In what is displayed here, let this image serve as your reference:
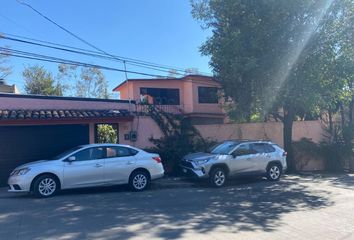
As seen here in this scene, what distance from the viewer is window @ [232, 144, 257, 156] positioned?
14133 mm

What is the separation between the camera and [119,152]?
12.4m

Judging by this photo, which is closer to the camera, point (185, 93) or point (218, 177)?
point (218, 177)

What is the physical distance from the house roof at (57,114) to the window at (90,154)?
335cm

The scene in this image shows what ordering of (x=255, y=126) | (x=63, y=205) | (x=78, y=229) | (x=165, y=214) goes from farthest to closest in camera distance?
(x=255, y=126) → (x=63, y=205) → (x=165, y=214) → (x=78, y=229)

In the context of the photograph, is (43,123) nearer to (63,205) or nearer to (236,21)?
(63,205)

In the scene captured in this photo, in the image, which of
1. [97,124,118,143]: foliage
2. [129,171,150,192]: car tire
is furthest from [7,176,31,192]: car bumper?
[97,124,118,143]: foliage

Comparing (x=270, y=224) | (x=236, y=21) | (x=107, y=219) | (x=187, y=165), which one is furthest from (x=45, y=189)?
(x=236, y=21)

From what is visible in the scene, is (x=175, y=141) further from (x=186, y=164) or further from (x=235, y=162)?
(x=235, y=162)

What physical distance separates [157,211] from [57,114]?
24.9 ft

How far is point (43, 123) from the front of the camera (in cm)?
1460

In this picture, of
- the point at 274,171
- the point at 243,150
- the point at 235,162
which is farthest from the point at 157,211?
the point at 274,171

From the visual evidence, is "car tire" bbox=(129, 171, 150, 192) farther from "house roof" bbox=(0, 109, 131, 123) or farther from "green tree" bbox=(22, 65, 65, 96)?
"green tree" bbox=(22, 65, 65, 96)

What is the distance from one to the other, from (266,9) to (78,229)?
10536 millimetres

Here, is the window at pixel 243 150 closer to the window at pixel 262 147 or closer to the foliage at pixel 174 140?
the window at pixel 262 147
